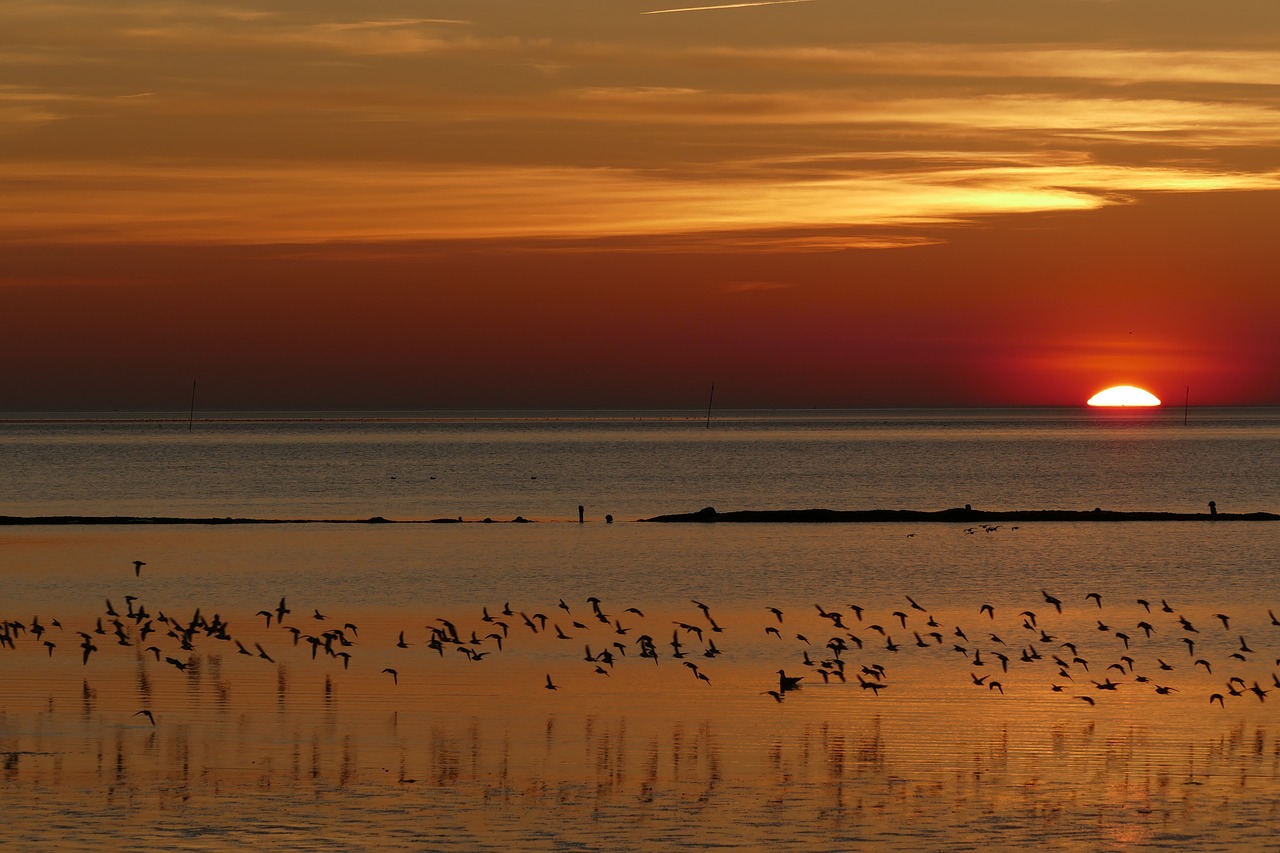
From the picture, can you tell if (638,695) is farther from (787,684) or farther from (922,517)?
(922,517)

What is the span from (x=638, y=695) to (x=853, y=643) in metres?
9.31

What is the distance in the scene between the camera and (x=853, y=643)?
134 feet

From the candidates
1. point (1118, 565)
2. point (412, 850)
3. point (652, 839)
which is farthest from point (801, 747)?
point (1118, 565)

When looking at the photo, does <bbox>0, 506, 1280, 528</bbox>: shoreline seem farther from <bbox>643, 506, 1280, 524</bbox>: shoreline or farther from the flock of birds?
the flock of birds

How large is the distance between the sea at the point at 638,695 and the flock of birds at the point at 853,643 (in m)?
0.17

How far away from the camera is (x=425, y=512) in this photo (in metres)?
102

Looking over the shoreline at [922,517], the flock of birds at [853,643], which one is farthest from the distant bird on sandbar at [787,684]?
the shoreline at [922,517]

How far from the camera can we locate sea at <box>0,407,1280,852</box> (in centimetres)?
2264

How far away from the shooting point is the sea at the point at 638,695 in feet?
74.3

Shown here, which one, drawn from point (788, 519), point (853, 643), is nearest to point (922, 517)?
point (788, 519)

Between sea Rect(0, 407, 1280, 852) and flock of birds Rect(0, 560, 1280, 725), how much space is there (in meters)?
0.17

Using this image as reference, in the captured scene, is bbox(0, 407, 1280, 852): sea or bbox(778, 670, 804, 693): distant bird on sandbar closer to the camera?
bbox(0, 407, 1280, 852): sea

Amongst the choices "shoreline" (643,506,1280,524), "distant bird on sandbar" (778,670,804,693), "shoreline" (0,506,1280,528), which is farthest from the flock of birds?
"shoreline" (643,506,1280,524)

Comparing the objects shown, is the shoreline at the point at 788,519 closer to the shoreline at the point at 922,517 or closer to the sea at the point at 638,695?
the shoreline at the point at 922,517
